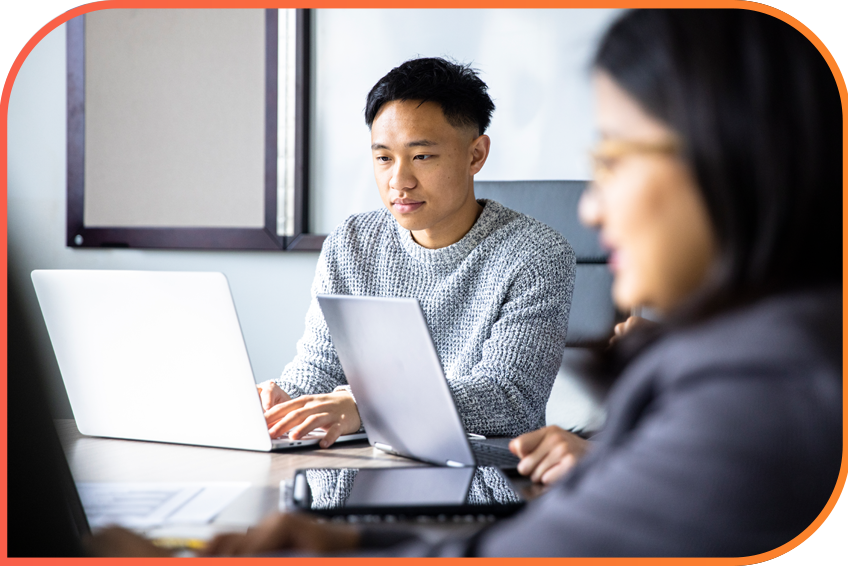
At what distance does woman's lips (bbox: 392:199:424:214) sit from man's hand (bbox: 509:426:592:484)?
2.43 ft

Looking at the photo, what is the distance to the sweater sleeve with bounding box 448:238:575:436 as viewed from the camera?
43.2 inches

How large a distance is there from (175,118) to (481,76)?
1.03 m

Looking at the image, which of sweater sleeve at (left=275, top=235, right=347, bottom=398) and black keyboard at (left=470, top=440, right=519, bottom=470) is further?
sweater sleeve at (left=275, top=235, right=347, bottom=398)

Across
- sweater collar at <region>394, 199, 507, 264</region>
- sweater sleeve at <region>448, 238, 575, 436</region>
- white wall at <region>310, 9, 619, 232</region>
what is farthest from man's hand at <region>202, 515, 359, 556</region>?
white wall at <region>310, 9, 619, 232</region>

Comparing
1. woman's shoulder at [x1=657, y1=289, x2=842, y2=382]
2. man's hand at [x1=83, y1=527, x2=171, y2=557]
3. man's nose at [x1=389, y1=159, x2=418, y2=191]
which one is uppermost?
man's nose at [x1=389, y1=159, x2=418, y2=191]

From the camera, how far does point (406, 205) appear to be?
4.88 ft

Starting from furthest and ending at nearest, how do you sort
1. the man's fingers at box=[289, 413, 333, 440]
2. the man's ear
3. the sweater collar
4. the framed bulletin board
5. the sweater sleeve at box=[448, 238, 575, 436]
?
the framed bulletin board < the man's ear < the sweater collar < the sweater sleeve at box=[448, 238, 575, 436] < the man's fingers at box=[289, 413, 333, 440]

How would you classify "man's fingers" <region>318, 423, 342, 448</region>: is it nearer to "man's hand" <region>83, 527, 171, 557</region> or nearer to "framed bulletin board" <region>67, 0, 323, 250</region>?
"man's hand" <region>83, 527, 171, 557</region>

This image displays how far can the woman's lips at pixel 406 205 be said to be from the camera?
1.48m

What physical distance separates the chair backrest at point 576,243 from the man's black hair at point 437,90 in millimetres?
202

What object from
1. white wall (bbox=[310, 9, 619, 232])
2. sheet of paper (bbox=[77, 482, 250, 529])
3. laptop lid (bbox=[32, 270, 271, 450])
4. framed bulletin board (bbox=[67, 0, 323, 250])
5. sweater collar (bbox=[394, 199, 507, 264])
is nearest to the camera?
sheet of paper (bbox=[77, 482, 250, 529])

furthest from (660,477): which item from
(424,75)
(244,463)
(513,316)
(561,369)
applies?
(424,75)

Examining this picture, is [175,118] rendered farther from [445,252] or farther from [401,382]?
[401,382]

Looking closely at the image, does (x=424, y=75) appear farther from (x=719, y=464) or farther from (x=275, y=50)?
(x=719, y=464)
